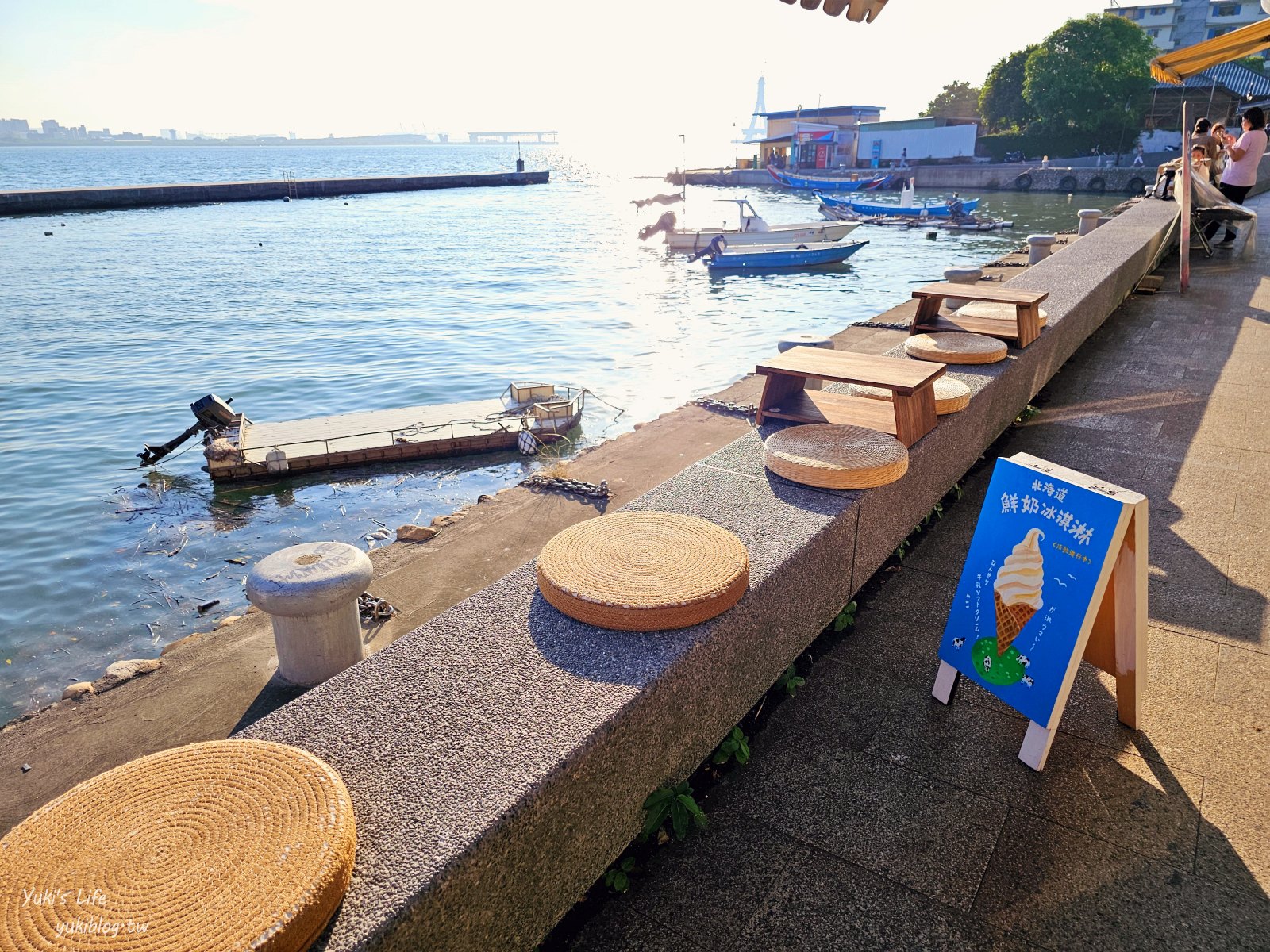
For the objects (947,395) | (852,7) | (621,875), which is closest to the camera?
(621,875)

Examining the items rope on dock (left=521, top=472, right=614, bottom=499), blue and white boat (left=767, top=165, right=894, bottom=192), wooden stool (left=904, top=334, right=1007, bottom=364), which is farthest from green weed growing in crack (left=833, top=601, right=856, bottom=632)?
blue and white boat (left=767, top=165, right=894, bottom=192)

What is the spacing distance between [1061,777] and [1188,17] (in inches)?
5092

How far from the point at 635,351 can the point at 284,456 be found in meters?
13.7

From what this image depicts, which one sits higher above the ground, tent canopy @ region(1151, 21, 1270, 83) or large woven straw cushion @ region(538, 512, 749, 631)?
tent canopy @ region(1151, 21, 1270, 83)

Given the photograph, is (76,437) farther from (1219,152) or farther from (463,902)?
(1219,152)

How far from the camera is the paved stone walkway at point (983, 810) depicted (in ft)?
8.43

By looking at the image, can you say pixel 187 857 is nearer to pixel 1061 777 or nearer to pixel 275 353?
pixel 1061 777

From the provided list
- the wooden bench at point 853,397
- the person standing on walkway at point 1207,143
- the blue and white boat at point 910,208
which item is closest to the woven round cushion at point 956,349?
the wooden bench at point 853,397

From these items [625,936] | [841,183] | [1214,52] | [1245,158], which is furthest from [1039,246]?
[841,183]

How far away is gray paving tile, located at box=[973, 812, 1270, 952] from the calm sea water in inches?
406

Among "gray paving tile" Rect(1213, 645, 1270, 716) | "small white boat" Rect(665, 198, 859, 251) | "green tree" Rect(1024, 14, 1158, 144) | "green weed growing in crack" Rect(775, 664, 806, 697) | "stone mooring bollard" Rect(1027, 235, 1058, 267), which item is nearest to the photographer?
"gray paving tile" Rect(1213, 645, 1270, 716)

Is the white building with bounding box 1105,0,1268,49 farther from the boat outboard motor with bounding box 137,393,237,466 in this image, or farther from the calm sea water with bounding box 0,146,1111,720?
the boat outboard motor with bounding box 137,393,237,466

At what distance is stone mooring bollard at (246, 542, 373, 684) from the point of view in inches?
170

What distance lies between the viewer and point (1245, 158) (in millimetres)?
12914
